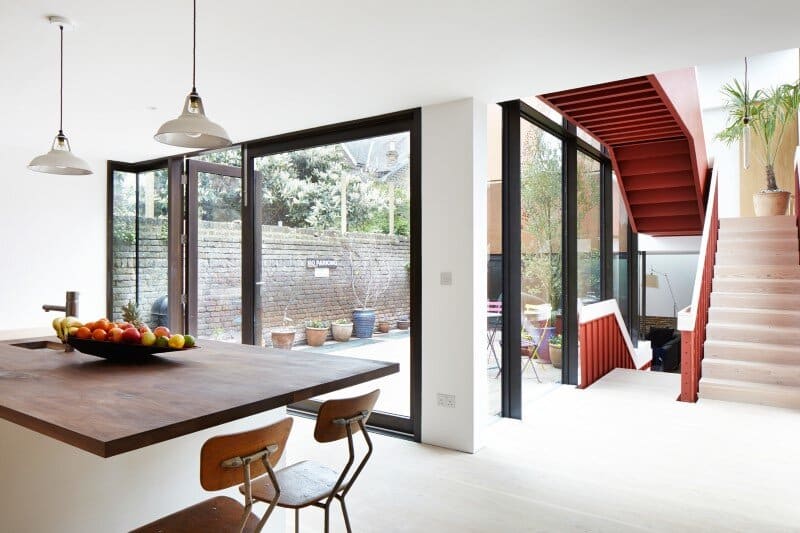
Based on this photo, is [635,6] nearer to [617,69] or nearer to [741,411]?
[617,69]

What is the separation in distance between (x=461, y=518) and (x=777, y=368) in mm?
3937

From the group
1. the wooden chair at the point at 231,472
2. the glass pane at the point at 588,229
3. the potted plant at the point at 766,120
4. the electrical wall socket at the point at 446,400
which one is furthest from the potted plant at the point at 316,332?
the potted plant at the point at 766,120

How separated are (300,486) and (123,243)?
5349mm

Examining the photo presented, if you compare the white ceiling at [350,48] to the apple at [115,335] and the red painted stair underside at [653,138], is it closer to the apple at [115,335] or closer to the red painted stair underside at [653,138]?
the red painted stair underside at [653,138]

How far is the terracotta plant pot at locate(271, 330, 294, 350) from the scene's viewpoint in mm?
5125

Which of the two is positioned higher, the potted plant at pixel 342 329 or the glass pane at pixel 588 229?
the glass pane at pixel 588 229

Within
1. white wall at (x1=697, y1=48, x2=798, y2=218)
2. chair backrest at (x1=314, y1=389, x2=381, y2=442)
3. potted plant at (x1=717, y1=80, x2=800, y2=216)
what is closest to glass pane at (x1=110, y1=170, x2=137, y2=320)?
chair backrest at (x1=314, y1=389, x2=381, y2=442)

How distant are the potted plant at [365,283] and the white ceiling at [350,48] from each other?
120 cm

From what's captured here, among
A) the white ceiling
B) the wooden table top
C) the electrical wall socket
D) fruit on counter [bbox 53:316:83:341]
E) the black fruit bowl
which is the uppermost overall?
the white ceiling

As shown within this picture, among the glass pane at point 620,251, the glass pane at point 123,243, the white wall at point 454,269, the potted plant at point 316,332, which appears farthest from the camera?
the glass pane at point 620,251

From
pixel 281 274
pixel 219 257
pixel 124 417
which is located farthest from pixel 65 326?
pixel 219 257

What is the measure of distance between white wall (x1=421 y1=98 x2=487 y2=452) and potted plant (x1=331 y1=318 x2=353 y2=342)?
2.82 ft

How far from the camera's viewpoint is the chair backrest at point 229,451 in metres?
1.47

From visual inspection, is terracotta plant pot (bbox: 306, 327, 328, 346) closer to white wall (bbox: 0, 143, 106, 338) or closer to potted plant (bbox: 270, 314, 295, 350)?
potted plant (bbox: 270, 314, 295, 350)
